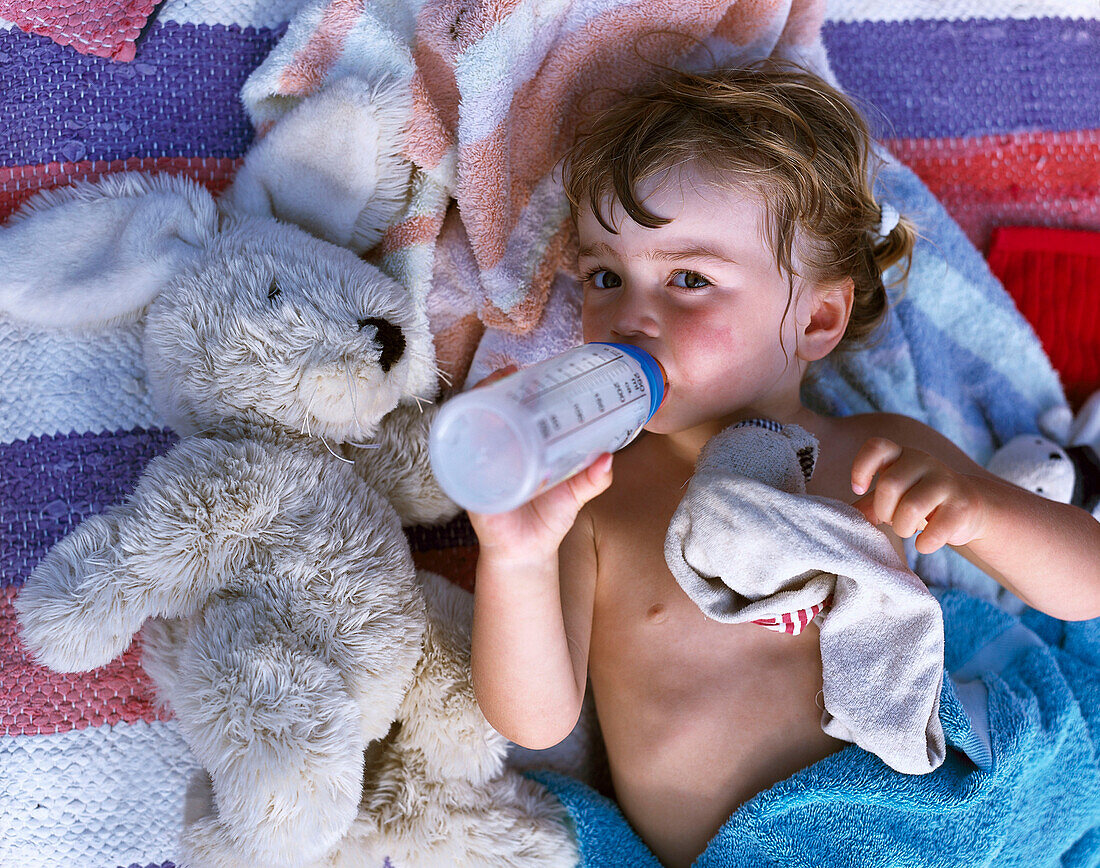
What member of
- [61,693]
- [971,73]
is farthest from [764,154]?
[61,693]

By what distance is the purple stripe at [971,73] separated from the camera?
1.35m

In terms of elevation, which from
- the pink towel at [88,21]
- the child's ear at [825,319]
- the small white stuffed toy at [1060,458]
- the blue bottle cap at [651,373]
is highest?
the pink towel at [88,21]

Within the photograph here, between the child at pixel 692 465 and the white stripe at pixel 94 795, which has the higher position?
the child at pixel 692 465

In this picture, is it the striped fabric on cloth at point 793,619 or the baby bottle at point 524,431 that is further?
the striped fabric on cloth at point 793,619

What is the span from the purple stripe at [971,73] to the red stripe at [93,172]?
95 cm

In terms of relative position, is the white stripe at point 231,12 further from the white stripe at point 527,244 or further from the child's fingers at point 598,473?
the child's fingers at point 598,473

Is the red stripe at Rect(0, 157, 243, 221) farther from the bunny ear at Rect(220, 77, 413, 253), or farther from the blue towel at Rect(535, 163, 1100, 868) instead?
the blue towel at Rect(535, 163, 1100, 868)

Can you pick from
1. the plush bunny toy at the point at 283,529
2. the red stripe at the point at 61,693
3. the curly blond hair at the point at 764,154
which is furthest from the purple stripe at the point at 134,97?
the red stripe at the point at 61,693

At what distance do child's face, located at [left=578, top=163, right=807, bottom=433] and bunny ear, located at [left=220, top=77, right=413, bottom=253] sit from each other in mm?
284

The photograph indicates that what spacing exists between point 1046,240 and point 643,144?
80cm

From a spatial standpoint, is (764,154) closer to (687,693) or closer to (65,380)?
(687,693)

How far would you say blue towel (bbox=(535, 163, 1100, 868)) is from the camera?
973 mm

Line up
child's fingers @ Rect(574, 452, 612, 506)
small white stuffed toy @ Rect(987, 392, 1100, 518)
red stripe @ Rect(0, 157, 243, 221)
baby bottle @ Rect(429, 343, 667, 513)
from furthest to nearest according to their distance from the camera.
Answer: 1. small white stuffed toy @ Rect(987, 392, 1100, 518)
2. red stripe @ Rect(0, 157, 243, 221)
3. child's fingers @ Rect(574, 452, 612, 506)
4. baby bottle @ Rect(429, 343, 667, 513)

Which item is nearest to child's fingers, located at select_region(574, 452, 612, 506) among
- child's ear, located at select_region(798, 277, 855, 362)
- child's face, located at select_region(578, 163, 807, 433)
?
child's face, located at select_region(578, 163, 807, 433)
